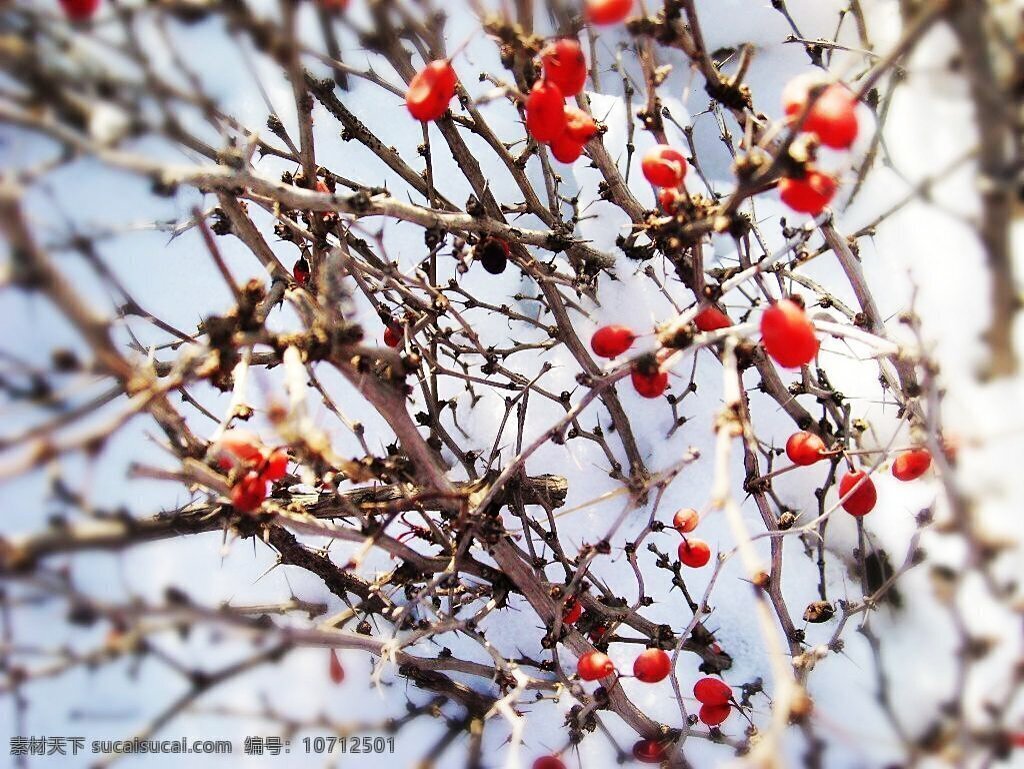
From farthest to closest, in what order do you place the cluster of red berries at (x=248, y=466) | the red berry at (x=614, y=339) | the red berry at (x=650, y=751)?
the red berry at (x=650, y=751), the red berry at (x=614, y=339), the cluster of red berries at (x=248, y=466)

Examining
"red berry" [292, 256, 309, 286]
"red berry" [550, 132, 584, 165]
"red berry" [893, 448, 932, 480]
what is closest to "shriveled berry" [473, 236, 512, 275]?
"red berry" [550, 132, 584, 165]

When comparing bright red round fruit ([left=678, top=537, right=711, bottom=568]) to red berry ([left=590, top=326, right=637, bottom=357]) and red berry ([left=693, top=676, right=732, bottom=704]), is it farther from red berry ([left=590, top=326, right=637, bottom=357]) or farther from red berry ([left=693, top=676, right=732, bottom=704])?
red berry ([left=590, top=326, right=637, bottom=357])

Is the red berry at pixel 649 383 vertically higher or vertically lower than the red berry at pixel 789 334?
higher

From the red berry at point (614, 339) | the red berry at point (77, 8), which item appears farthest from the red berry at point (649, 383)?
the red berry at point (77, 8)

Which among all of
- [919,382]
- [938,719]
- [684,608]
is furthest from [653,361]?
[684,608]

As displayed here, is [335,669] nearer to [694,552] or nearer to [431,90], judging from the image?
[694,552]

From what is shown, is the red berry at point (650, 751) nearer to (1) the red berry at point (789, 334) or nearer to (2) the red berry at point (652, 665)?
(2) the red berry at point (652, 665)

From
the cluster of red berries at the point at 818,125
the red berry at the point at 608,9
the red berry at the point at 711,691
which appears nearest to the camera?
the cluster of red berries at the point at 818,125
